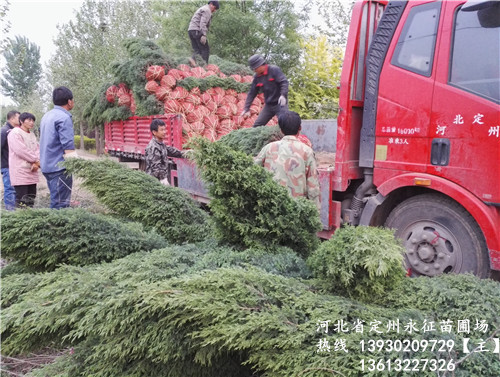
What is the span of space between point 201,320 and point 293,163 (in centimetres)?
209

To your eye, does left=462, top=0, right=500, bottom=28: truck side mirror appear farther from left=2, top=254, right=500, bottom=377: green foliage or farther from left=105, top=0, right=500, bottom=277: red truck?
left=2, top=254, right=500, bottom=377: green foliage

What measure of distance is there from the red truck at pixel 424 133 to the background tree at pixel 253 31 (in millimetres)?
13017

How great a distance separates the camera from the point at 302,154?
3262 millimetres

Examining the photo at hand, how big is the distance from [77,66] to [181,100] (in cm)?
1644

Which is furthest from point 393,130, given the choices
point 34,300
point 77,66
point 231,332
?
point 77,66

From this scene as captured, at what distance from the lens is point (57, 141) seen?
4449 mm

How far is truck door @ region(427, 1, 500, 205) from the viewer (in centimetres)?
292

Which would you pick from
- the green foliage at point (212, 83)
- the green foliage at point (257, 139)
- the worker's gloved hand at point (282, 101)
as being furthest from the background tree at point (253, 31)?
the green foliage at point (257, 139)

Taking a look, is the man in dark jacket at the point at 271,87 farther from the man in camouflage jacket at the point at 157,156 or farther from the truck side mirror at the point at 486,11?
the truck side mirror at the point at 486,11

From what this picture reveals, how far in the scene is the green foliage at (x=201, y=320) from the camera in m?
1.23

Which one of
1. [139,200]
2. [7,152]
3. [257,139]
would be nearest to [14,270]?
[139,200]

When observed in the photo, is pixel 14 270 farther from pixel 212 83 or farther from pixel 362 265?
pixel 212 83

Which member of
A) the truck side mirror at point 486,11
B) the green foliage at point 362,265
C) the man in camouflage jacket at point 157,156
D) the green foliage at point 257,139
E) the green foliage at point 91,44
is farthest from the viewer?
the green foliage at point 91,44

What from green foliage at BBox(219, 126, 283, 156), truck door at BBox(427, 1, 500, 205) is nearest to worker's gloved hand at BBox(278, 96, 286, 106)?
green foliage at BBox(219, 126, 283, 156)
